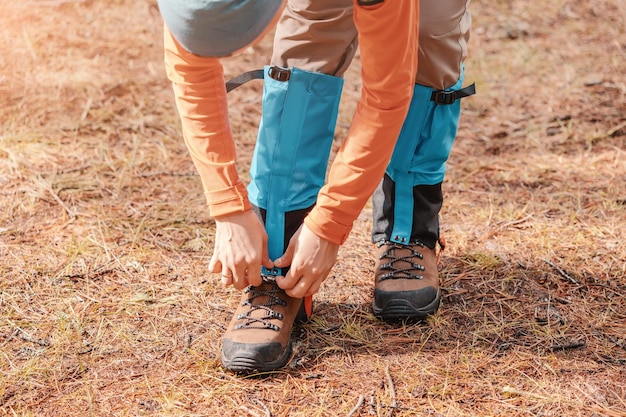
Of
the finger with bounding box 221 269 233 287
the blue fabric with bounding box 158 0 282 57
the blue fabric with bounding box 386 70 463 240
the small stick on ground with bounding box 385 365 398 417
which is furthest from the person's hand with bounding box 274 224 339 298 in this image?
the blue fabric with bounding box 158 0 282 57

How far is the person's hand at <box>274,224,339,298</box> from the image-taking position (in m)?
1.50

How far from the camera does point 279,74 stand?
63.2 inches

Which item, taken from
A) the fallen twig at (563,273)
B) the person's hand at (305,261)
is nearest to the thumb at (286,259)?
the person's hand at (305,261)

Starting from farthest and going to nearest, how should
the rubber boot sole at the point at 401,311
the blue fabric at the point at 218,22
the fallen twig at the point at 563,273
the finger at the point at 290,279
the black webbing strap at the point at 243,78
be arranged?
1. the fallen twig at the point at 563,273
2. the rubber boot sole at the point at 401,311
3. the black webbing strap at the point at 243,78
4. the finger at the point at 290,279
5. the blue fabric at the point at 218,22

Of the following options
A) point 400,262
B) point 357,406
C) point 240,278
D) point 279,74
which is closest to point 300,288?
point 240,278

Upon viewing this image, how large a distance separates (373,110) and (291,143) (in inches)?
11.3

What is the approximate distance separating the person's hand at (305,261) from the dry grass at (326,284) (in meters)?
0.20

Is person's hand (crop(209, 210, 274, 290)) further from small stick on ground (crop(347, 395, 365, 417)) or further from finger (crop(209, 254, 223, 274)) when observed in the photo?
small stick on ground (crop(347, 395, 365, 417))

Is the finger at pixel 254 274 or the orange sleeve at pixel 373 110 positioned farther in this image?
the finger at pixel 254 274

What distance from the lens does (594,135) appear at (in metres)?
2.87

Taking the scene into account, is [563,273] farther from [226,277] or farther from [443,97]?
[226,277]

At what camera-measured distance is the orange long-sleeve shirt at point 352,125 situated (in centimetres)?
133

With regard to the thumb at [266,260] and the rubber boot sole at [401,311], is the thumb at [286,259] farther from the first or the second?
the rubber boot sole at [401,311]

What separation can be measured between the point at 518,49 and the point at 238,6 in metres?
3.00
